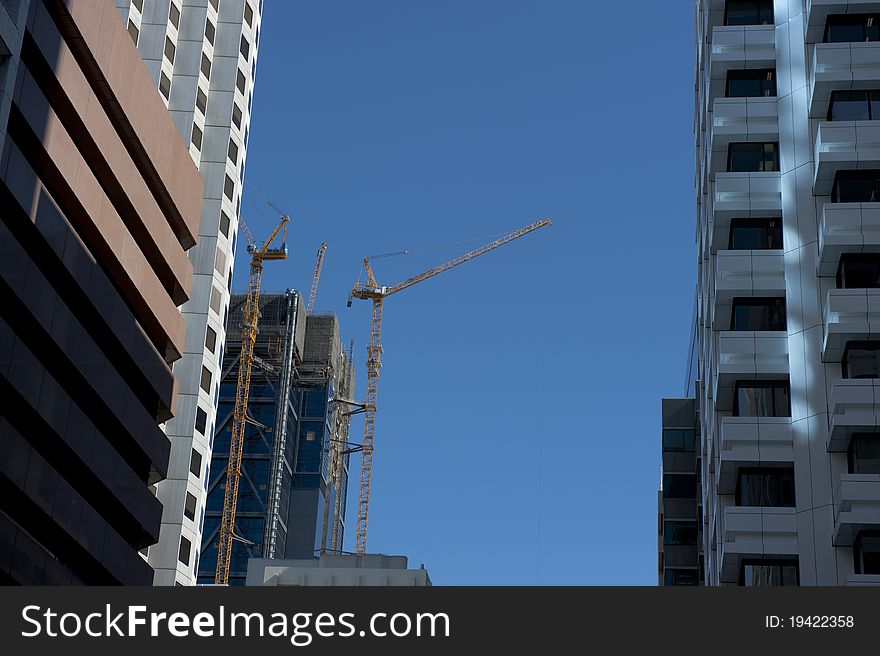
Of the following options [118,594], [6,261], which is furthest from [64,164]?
[118,594]

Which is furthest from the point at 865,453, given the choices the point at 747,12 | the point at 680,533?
the point at 680,533

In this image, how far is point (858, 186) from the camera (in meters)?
66.4

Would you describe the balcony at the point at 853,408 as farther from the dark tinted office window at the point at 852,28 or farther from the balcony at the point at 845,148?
the dark tinted office window at the point at 852,28

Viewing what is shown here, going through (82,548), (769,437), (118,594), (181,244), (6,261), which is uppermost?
(181,244)

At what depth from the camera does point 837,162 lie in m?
66.1

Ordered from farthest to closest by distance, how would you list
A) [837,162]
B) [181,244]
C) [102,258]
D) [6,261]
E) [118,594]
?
[181,244] → [102,258] → [837,162] → [6,261] → [118,594]

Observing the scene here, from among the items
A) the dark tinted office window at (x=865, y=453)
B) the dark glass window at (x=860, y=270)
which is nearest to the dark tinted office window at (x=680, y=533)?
the dark glass window at (x=860, y=270)

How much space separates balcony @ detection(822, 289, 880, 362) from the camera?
6241 cm

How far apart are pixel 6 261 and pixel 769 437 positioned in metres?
32.7

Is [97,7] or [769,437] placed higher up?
[97,7]

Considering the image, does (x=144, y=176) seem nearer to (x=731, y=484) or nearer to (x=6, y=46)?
(x=6, y=46)

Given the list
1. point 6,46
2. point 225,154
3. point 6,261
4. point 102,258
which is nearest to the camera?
point 6,46

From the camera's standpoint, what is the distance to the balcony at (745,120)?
70562mm

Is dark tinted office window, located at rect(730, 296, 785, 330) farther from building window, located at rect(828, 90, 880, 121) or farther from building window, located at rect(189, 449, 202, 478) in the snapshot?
building window, located at rect(189, 449, 202, 478)
